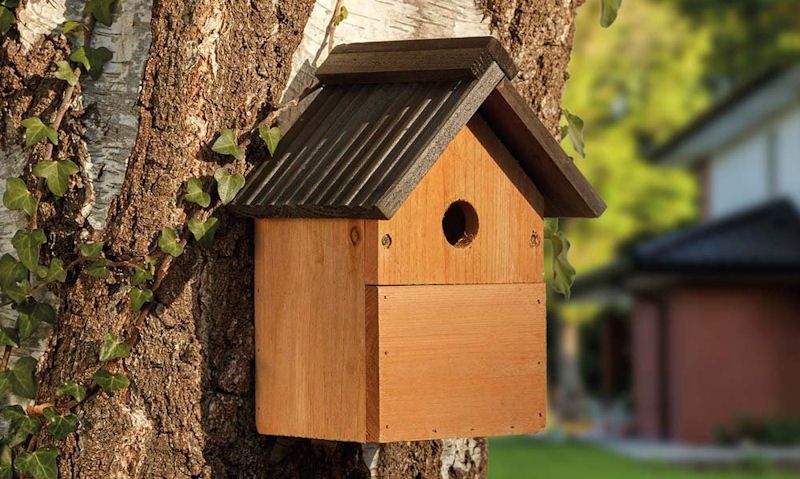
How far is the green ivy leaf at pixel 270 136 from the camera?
116 inches

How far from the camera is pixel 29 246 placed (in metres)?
2.93

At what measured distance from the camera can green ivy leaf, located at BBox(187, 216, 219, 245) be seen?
2902 mm

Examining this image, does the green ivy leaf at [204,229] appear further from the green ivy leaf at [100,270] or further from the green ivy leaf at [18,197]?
the green ivy leaf at [18,197]

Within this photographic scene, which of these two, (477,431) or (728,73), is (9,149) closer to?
(477,431)

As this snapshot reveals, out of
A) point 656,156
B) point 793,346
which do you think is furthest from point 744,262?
point 656,156

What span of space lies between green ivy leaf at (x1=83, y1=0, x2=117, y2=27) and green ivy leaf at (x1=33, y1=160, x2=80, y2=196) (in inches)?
12.6

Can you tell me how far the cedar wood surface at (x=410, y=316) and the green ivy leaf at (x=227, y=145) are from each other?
0.18 metres

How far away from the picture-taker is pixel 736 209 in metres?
24.0

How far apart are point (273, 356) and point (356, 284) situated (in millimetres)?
267

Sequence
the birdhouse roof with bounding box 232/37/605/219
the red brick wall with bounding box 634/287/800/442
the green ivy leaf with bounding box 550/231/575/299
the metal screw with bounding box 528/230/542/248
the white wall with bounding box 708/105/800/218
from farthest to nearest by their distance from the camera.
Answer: the white wall with bounding box 708/105/800/218
the red brick wall with bounding box 634/287/800/442
the green ivy leaf with bounding box 550/231/575/299
the metal screw with bounding box 528/230/542/248
the birdhouse roof with bounding box 232/37/605/219

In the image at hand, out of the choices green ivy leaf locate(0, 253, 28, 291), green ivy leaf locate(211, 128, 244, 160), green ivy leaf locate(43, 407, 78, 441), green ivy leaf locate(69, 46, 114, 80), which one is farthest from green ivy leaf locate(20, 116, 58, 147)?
green ivy leaf locate(43, 407, 78, 441)

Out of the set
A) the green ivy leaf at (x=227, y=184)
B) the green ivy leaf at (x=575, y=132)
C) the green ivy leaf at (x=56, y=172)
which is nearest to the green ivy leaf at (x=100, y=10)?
the green ivy leaf at (x=56, y=172)

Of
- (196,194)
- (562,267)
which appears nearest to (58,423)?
(196,194)

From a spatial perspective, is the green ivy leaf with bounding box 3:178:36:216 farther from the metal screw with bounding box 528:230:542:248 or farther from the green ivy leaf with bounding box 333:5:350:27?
the metal screw with bounding box 528:230:542:248
